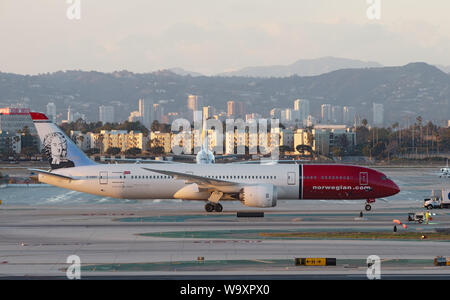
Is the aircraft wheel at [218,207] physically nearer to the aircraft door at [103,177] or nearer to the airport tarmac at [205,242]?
the airport tarmac at [205,242]

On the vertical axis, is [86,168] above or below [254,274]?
above

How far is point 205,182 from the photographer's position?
167ft

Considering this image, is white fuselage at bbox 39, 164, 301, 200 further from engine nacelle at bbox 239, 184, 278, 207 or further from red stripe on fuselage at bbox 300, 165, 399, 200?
engine nacelle at bbox 239, 184, 278, 207

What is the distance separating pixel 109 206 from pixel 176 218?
12.1 meters

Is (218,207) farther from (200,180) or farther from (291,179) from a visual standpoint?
(291,179)

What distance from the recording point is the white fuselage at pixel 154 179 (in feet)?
170

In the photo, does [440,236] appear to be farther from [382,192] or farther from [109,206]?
[109,206]

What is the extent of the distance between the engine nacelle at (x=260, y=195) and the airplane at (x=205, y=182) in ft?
→ 3.91

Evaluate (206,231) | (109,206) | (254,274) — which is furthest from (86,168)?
(254,274)

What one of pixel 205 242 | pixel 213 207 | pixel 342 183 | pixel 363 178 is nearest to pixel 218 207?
pixel 213 207

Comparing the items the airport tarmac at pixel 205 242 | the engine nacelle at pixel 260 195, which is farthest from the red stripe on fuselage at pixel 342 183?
the engine nacelle at pixel 260 195

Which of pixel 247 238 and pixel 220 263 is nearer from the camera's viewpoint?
pixel 220 263

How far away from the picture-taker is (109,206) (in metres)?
59.1

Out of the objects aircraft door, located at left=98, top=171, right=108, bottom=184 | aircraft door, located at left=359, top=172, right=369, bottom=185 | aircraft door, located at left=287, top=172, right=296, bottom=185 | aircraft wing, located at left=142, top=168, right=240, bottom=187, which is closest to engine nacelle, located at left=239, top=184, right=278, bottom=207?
aircraft wing, located at left=142, top=168, right=240, bottom=187
